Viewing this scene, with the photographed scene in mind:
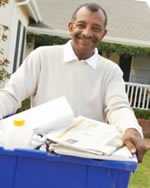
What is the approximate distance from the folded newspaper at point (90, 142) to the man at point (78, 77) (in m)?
0.46

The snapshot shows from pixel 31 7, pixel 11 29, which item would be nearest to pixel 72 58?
pixel 11 29

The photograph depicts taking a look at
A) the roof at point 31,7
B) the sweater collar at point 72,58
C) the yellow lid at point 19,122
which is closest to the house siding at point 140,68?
the roof at point 31,7

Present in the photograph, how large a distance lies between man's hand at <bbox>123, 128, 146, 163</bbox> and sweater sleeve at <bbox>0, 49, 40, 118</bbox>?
740mm

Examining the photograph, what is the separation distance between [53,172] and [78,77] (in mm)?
952

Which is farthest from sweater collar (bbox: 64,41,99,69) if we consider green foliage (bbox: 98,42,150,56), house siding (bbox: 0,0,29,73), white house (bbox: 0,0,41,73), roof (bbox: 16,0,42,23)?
green foliage (bbox: 98,42,150,56)

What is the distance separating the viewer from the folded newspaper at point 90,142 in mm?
2510

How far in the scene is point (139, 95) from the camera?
57.9 feet

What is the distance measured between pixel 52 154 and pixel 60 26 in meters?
17.9

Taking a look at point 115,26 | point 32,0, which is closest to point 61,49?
point 32,0

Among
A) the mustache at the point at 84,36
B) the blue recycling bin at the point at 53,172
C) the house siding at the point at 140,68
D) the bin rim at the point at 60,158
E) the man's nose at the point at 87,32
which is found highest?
the man's nose at the point at 87,32

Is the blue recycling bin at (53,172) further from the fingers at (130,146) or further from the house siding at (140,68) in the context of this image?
the house siding at (140,68)

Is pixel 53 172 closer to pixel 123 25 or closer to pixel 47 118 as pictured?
pixel 47 118

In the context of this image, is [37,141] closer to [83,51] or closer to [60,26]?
[83,51]

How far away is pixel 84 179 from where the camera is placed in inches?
101
